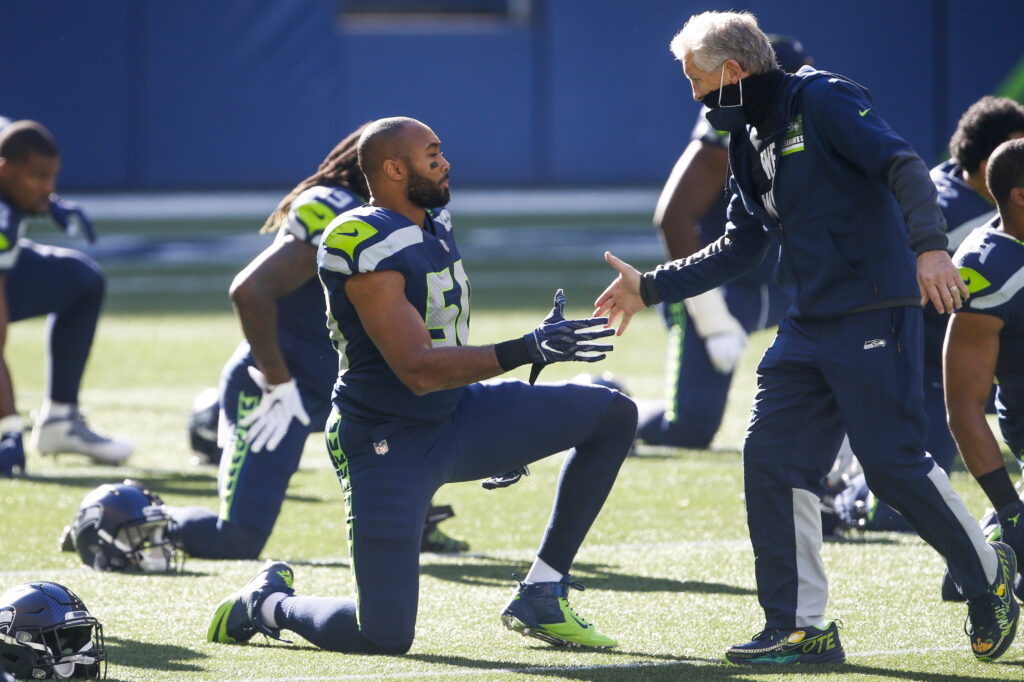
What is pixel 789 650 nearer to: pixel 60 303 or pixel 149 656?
pixel 149 656

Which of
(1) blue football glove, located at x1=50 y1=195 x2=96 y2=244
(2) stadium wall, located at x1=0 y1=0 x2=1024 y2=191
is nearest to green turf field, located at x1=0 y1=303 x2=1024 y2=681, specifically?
(1) blue football glove, located at x1=50 y1=195 x2=96 y2=244

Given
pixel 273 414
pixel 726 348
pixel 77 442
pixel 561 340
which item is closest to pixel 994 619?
pixel 561 340

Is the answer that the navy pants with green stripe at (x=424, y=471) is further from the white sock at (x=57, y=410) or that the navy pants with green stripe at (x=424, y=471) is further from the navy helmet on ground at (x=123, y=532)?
the white sock at (x=57, y=410)

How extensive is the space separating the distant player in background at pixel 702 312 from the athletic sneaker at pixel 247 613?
3610 mm

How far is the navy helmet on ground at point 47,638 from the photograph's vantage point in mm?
3740

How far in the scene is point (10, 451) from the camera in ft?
23.1

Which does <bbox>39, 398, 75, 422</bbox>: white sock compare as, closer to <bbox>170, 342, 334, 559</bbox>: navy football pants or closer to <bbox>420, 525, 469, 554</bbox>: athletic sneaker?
<bbox>170, 342, 334, 559</bbox>: navy football pants

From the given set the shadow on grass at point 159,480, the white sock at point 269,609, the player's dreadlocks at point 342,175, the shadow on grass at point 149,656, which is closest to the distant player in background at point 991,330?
the white sock at point 269,609

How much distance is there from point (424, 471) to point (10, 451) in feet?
12.1

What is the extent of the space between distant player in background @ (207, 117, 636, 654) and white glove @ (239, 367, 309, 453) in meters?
1.24

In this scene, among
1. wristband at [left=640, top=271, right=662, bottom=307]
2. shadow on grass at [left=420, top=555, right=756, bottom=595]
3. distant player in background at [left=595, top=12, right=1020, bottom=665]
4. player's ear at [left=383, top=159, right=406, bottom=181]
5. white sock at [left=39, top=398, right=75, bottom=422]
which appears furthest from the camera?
white sock at [left=39, top=398, right=75, bottom=422]

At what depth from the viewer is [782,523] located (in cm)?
401

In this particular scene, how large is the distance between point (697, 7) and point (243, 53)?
23.9 ft

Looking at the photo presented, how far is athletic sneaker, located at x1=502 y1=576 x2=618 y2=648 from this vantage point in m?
Answer: 4.12
